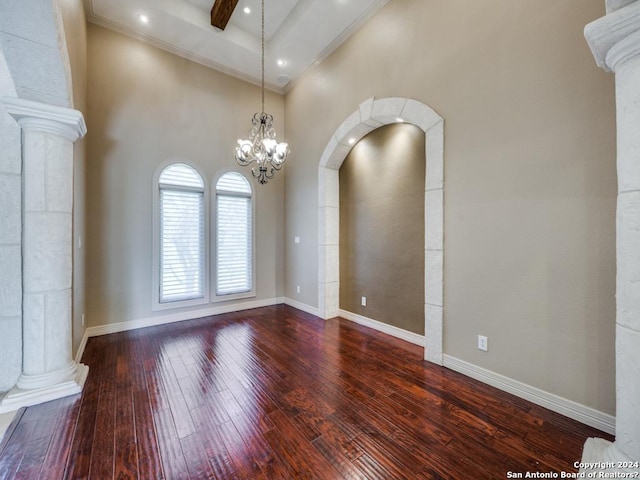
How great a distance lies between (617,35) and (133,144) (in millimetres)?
5120

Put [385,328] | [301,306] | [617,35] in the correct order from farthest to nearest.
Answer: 1. [301,306]
2. [385,328]
3. [617,35]

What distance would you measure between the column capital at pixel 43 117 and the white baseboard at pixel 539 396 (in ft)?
13.9

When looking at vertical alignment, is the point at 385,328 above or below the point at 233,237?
below

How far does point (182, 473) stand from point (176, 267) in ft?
10.9

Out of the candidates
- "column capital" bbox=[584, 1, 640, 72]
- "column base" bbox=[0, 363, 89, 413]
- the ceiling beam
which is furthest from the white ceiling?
"column base" bbox=[0, 363, 89, 413]

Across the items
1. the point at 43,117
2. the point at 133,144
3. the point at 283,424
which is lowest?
the point at 283,424

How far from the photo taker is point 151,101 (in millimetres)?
4188

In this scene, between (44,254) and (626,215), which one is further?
(44,254)

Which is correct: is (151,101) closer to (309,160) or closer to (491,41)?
(309,160)

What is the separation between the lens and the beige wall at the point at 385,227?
3.53 metres

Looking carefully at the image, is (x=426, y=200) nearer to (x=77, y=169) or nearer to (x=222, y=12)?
(x=222, y=12)

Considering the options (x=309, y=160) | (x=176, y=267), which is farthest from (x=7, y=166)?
(x=309, y=160)

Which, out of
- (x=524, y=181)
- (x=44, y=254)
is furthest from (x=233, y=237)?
(x=524, y=181)

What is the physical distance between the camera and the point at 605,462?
1.53m
